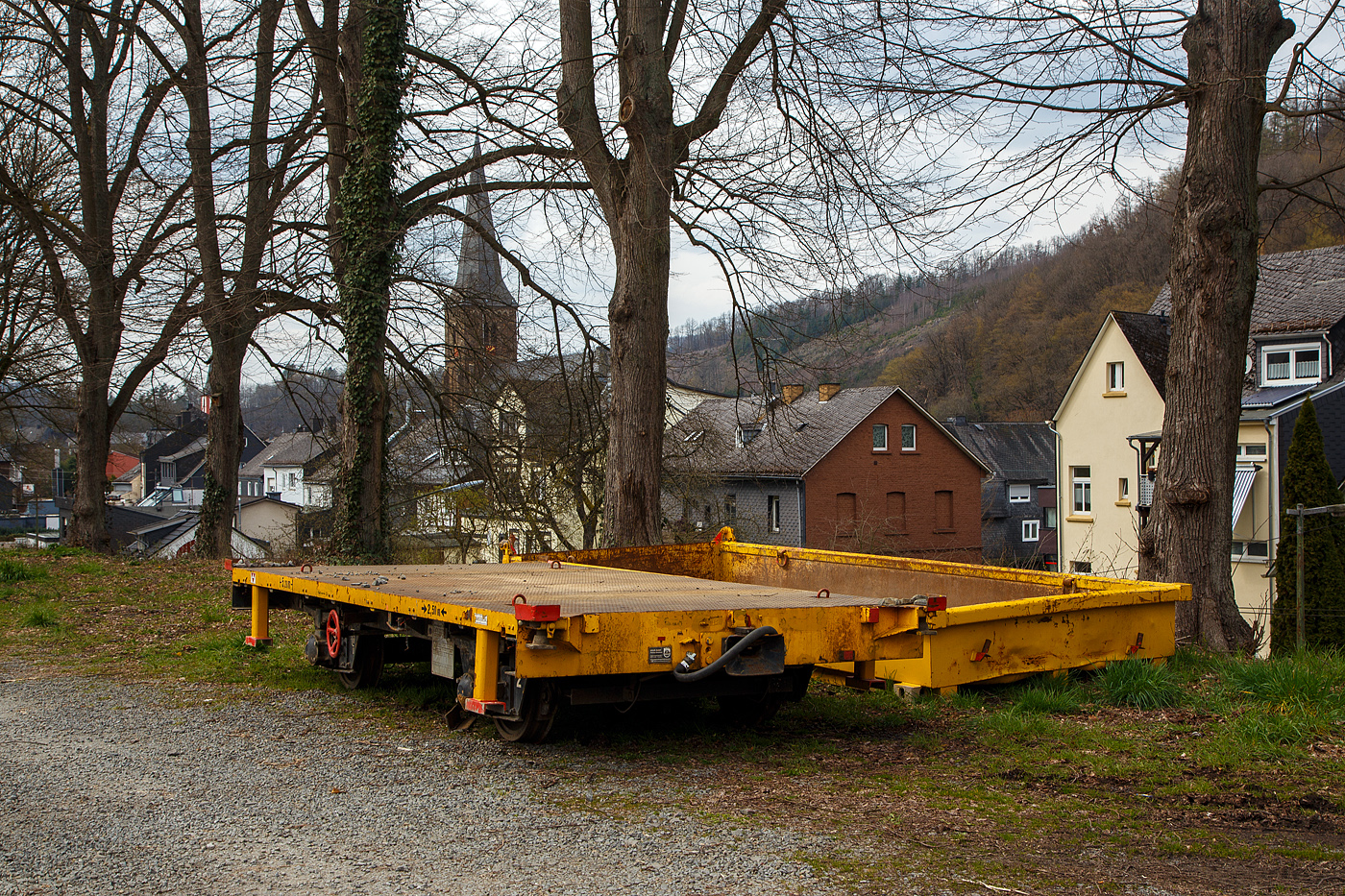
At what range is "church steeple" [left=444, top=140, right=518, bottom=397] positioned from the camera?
659 inches

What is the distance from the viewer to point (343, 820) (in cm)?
464

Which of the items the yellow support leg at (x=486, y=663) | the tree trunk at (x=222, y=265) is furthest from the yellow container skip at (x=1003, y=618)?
the tree trunk at (x=222, y=265)

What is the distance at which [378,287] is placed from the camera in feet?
51.8

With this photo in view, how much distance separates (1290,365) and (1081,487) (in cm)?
913

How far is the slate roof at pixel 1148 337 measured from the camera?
107 feet

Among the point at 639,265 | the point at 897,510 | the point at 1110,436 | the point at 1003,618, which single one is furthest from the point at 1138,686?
the point at 897,510

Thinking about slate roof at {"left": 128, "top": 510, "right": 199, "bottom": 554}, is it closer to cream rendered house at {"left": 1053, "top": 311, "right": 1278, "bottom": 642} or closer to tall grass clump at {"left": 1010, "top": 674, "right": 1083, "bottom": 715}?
cream rendered house at {"left": 1053, "top": 311, "right": 1278, "bottom": 642}

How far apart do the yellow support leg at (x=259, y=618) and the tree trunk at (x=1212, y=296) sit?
7.51 metres

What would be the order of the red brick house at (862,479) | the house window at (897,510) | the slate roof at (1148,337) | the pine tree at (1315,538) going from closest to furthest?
the pine tree at (1315,538), the slate roof at (1148,337), the red brick house at (862,479), the house window at (897,510)

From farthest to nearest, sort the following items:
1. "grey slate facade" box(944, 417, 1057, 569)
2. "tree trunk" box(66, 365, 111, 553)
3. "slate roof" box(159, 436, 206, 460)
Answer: "slate roof" box(159, 436, 206, 460) < "grey slate facade" box(944, 417, 1057, 569) < "tree trunk" box(66, 365, 111, 553)

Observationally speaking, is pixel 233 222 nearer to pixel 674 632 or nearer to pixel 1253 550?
pixel 674 632

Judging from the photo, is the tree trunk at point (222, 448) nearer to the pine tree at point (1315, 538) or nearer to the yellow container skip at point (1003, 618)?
the yellow container skip at point (1003, 618)

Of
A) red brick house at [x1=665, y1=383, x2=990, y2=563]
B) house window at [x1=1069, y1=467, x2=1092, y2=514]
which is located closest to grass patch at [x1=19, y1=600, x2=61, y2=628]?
red brick house at [x1=665, y1=383, x2=990, y2=563]

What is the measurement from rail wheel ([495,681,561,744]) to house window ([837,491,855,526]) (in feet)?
138
